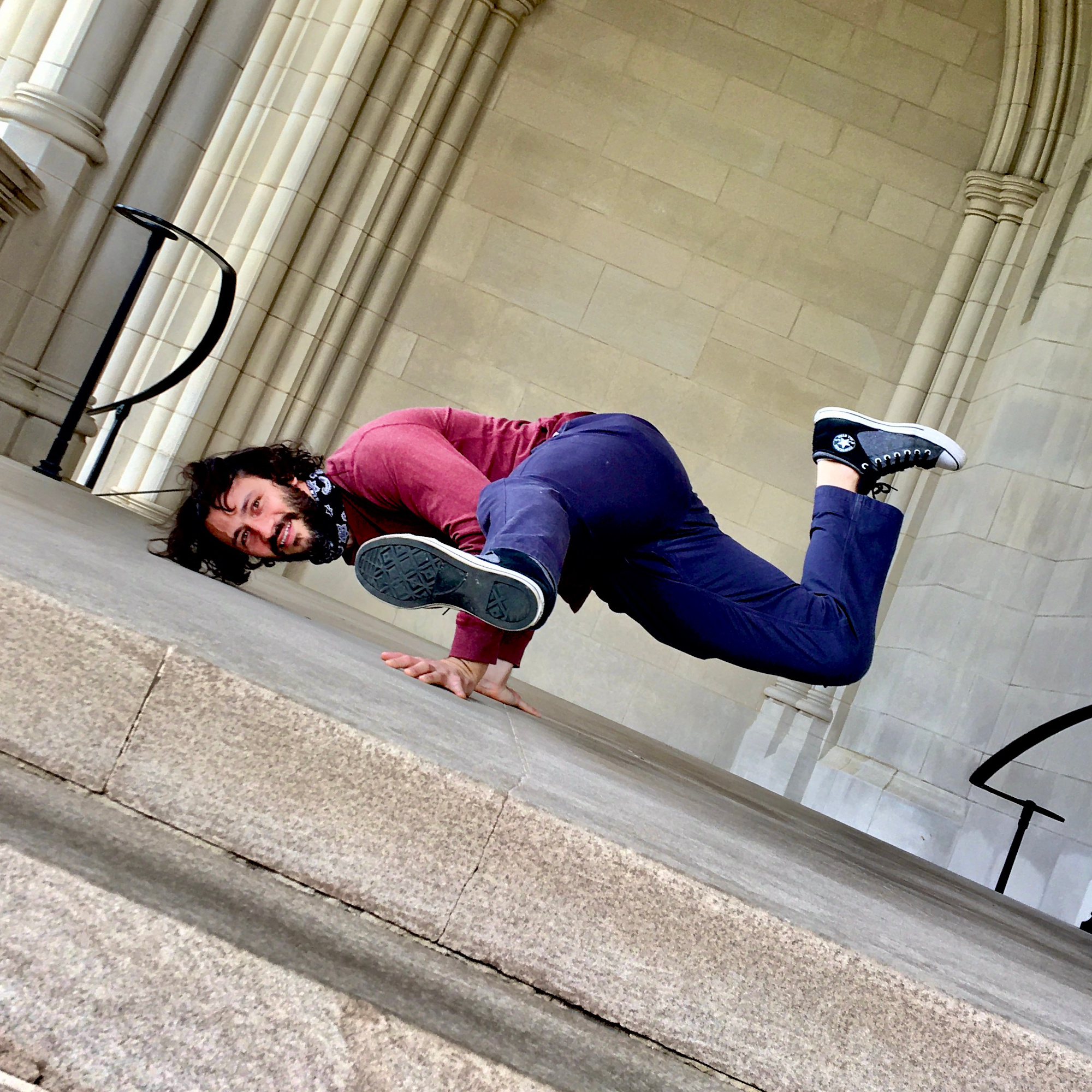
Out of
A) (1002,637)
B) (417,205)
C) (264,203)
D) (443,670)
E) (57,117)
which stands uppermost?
(417,205)

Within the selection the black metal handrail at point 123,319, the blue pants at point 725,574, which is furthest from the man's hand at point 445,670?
the black metal handrail at point 123,319

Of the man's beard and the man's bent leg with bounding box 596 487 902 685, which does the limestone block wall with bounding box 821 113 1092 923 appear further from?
the man's beard

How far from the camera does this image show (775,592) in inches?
88.3

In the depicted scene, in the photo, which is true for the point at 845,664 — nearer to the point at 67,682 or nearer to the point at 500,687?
the point at 500,687

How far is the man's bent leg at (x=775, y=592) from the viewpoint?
2.22m

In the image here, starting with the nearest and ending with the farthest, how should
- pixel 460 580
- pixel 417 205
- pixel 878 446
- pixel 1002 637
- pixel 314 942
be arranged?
pixel 314 942 → pixel 460 580 → pixel 878 446 → pixel 1002 637 → pixel 417 205

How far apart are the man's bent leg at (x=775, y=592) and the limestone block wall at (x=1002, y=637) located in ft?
9.58

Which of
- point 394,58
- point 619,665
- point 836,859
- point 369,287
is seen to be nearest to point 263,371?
point 369,287

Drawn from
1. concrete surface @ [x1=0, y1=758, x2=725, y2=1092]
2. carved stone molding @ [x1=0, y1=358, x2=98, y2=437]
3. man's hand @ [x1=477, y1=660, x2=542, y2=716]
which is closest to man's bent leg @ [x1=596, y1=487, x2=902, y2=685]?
man's hand @ [x1=477, y1=660, x2=542, y2=716]

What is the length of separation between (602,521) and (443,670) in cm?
40

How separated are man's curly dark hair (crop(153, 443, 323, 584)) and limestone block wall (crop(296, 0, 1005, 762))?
4331mm

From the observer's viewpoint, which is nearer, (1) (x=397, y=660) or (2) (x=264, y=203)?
(1) (x=397, y=660)

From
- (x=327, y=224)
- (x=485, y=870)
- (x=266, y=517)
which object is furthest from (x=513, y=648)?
(x=327, y=224)

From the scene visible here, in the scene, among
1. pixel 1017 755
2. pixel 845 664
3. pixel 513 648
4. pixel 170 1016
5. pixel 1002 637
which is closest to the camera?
pixel 170 1016
